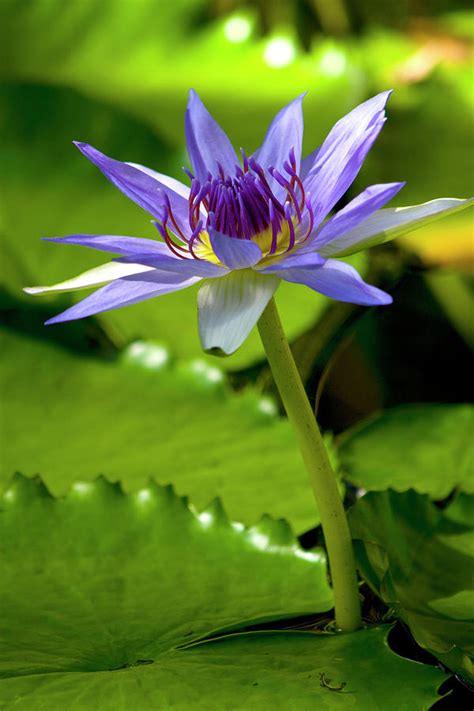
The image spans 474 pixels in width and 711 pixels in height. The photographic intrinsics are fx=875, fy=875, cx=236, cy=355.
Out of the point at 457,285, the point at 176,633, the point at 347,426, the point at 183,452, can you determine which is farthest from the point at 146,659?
the point at 457,285

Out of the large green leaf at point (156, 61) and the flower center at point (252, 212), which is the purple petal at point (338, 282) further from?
the large green leaf at point (156, 61)

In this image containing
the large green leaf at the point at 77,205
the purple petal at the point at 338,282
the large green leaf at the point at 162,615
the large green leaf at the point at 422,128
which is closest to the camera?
the purple petal at the point at 338,282

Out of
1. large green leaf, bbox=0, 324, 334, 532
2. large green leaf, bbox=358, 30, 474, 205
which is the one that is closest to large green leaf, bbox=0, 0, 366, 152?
large green leaf, bbox=358, 30, 474, 205

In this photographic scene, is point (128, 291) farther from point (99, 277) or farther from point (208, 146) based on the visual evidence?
point (208, 146)

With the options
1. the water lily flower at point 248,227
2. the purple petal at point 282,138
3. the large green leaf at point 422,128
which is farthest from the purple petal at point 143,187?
the large green leaf at point 422,128

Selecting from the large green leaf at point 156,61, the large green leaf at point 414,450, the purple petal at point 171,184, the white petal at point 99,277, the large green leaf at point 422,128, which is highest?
the large green leaf at point 156,61

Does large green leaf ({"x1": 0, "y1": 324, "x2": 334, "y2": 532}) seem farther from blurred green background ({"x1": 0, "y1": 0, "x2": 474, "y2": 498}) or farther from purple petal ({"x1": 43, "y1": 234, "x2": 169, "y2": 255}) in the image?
purple petal ({"x1": 43, "y1": 234, "x2": 169, "y2": 255})

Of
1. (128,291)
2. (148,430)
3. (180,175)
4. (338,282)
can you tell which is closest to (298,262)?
(338,282)

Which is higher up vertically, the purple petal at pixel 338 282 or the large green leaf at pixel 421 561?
the purple petal at pixel 338 282

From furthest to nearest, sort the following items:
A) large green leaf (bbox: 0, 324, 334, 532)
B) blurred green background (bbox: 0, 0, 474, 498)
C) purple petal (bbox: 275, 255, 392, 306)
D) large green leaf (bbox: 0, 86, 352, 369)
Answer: large green leaf (bbox: 0, 86, 352, 369) < blurred green background (bbox: 0, 0, 474, 498) < large green leaf (bbox: 0, 324, 334, 532) < purple petal (bbox: 275, 255, 392, 306)
